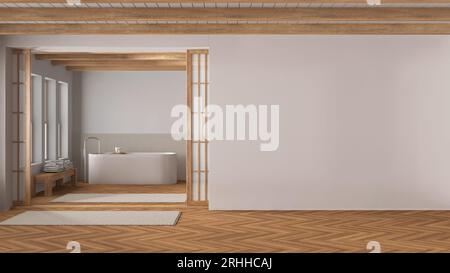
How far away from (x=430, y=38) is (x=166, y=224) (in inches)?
155

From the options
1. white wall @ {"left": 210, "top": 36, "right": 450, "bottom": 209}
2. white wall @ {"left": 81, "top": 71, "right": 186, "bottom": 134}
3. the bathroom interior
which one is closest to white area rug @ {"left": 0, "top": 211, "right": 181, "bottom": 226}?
white wall @ {"left": 210, "top": 36, "right": 450, "bottom": 209}

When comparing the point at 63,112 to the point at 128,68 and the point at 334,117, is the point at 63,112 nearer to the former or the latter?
the point at 128,68

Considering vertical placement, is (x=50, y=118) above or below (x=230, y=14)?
below

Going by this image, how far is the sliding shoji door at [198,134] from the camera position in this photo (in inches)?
285

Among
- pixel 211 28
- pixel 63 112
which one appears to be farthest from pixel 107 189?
pixel 211 28

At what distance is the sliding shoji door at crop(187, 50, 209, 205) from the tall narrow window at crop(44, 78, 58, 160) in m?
3.34

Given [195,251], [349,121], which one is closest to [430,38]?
[349,121]

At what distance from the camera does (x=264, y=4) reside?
223 inches

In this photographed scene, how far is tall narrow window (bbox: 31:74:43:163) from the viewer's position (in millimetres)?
8922

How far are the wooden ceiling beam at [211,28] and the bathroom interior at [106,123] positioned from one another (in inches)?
76.1

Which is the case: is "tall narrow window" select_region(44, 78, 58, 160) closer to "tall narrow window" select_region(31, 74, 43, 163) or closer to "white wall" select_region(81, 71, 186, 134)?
"tall narrow window" select_region(31, 74, 43, 163)

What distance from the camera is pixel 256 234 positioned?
554 centimetres

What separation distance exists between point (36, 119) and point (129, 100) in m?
2.24

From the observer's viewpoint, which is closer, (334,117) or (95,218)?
(95,218)
